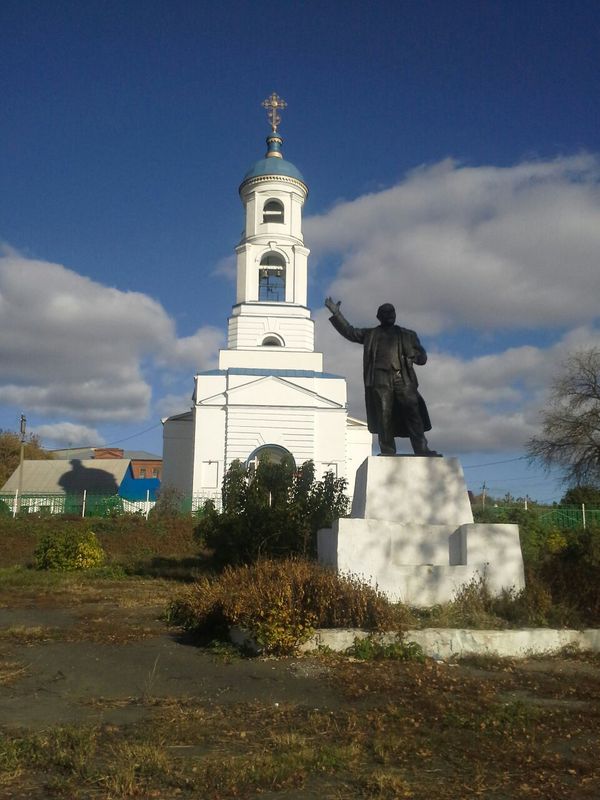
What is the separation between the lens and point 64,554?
16.5 metres

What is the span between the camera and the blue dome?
31.0 meters

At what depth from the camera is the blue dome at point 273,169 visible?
31.0 m

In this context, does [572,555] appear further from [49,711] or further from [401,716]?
[49,711]

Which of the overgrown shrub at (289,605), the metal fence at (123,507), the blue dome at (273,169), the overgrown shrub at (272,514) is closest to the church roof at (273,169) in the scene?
the blue dome at (273,169)

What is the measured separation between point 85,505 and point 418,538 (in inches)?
779

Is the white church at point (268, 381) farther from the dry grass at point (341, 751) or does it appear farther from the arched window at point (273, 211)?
the dry grass at point (341, 751)

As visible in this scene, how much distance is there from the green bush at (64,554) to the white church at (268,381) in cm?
1063

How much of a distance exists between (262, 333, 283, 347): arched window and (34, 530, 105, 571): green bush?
1538 cm

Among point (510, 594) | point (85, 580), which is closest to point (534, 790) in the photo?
point (510, 594)

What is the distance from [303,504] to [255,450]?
15336 mm

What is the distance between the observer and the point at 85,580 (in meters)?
14.4

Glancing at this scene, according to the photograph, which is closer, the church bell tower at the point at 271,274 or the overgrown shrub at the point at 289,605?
the overgrown shrub at the point at 289,605

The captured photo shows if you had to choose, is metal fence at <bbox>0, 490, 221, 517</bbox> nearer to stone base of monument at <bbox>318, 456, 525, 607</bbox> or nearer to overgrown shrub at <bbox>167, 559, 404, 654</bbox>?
stone base of monument at <bbox>318, 456, 525, 607</bbox>

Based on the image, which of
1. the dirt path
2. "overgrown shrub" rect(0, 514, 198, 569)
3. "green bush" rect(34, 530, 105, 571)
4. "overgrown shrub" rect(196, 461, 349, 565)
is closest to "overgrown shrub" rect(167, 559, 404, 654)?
the dirt path
